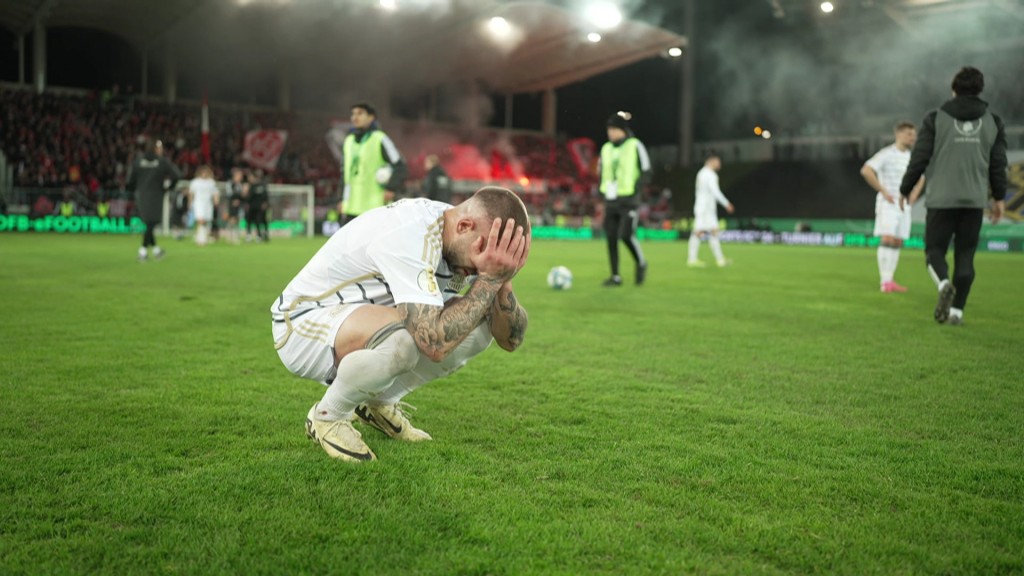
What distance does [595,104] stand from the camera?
4122cm

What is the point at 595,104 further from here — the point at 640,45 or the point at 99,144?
the point at 99,144

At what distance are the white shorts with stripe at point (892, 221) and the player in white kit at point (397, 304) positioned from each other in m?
8.22

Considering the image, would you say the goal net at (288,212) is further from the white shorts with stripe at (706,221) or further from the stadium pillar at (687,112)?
the stadium pillar at (687,112)


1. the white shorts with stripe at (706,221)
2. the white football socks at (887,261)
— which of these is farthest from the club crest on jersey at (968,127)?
the white shorts with stripe at (706,221)

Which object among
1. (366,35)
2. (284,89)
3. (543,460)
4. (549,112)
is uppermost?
(366,35)

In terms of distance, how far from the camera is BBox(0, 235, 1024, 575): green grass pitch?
210cm

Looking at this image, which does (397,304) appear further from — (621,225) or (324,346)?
(621,225)

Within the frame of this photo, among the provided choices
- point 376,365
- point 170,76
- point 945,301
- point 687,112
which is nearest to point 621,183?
point 945,301

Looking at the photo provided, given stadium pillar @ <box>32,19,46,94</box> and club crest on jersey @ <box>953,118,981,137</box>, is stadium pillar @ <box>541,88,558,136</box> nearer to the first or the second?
stadium pillar @ <box>32,19,46,94</box>

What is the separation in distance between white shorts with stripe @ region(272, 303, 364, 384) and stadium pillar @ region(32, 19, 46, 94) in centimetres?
3216

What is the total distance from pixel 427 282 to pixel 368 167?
706 cm

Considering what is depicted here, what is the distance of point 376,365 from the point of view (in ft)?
8.77

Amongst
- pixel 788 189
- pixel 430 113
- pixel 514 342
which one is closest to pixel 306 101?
pixel 430 113

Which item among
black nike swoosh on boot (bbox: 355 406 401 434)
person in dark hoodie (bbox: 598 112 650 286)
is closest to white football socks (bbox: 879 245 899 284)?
person in dark hoodie (bbox: 598 112 650 286)
